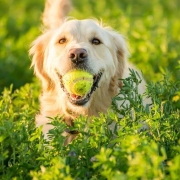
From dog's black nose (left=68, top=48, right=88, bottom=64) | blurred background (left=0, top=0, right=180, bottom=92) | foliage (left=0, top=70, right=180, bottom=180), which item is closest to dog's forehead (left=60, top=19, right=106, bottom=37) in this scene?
dog's black nose (left=68, top=48, right=88, bottom=64)

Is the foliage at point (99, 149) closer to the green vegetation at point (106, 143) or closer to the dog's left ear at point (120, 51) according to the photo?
→ the green vegetation at point (106, 143)

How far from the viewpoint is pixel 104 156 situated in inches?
167

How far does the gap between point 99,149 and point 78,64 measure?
1.41m

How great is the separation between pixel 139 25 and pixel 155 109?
5064mm

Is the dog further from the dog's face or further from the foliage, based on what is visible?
the foliage

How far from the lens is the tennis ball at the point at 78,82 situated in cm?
588

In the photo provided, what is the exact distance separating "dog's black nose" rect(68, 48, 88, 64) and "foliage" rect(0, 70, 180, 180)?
67 cm

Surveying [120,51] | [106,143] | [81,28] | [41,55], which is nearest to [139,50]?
[120,51]

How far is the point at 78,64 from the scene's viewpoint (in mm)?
6105

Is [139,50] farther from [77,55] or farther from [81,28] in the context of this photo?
[77,55]

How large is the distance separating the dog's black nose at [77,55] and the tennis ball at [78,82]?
0.10 m

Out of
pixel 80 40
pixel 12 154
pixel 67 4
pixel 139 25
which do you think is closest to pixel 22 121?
pixel 12 154

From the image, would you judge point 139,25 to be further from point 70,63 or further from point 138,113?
point 138,113

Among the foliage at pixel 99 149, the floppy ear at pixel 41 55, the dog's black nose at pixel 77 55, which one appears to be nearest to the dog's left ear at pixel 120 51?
the floppy ear at pixel 41 55
